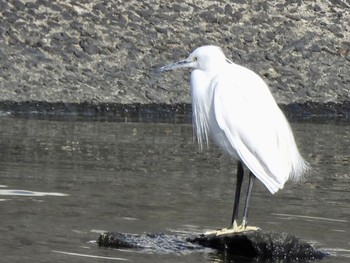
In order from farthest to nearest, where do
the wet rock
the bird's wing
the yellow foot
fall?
the bird's wing
the yellow foot
the wet rock

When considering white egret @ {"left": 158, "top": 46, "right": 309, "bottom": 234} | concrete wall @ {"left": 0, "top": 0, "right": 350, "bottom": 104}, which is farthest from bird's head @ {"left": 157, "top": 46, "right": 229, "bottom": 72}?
concrete wall @ {"left": 0, "top": 0, "right": 350, "bottom": 104}

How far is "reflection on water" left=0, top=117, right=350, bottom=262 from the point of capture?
8.64 metres

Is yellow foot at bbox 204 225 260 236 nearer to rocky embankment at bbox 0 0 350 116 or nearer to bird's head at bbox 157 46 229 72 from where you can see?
bird's head at bbox 157 46 229 72

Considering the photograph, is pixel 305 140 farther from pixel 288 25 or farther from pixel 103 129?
pixel 288 25

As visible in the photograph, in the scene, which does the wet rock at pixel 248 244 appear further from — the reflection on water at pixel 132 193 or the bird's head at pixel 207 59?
the bird's head at pixel 207 59

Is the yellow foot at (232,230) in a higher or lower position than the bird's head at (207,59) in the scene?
lower

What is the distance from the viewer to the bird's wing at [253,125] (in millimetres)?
9406

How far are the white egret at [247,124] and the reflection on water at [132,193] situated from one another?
412 mm

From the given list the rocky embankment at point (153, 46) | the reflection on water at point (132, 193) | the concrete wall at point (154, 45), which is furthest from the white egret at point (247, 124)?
the concrete wall at point (154, 45)

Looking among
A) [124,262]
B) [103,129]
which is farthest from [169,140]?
[124,262]

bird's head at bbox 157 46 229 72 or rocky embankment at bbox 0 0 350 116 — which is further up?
rocky embankment at bbox 0 0 350 116

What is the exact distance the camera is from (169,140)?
14484mm

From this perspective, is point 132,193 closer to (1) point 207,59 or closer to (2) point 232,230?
(1) point 207,59

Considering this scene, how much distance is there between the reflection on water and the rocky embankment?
2.55m
